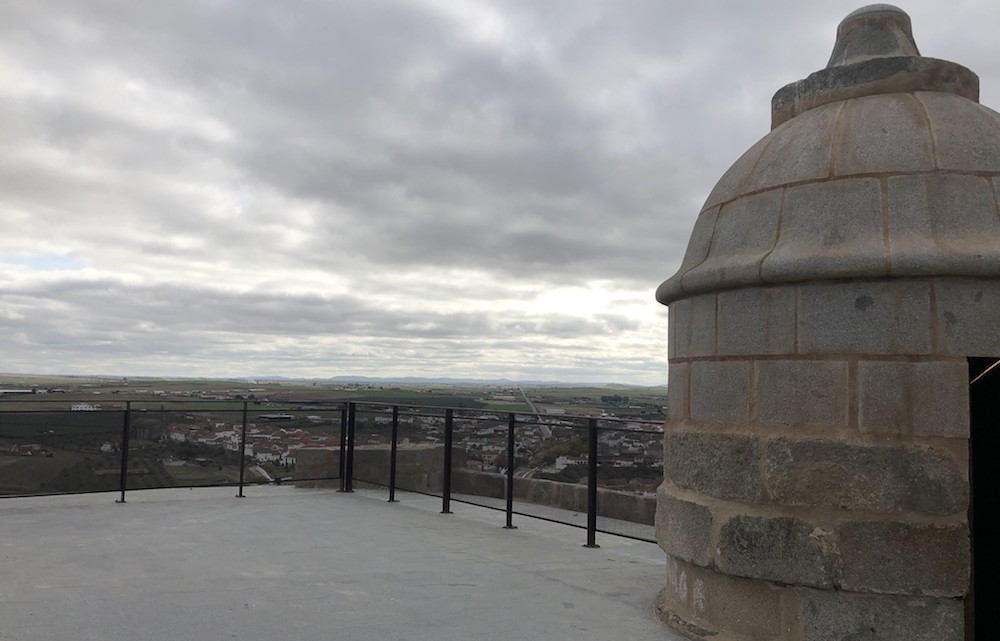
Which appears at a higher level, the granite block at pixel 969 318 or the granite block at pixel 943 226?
the granite block at pixel 943 226

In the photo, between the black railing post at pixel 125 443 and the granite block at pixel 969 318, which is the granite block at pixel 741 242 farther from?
the black railing post at pixel 125 443

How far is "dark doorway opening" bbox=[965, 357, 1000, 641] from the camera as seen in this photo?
4707 millimetres

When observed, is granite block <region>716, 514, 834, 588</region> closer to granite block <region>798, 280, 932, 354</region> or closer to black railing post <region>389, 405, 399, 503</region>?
granite block <region>798, 280, 932, 354</region>

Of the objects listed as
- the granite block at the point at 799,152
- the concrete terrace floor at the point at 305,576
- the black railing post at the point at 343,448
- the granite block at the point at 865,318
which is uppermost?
the granite block at the point at 799,152

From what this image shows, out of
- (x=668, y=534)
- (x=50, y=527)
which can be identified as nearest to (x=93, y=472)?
(x=50, y=527)

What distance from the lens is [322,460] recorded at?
10734mm

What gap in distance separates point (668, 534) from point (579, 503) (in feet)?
16.1

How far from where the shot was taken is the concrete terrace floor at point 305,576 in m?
4.50

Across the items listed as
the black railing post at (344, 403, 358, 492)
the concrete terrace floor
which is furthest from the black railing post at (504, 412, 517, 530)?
the black railing post at (344, 403, 358, 492)

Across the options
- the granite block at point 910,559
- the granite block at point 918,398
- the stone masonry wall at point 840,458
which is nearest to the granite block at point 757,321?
the stone masonry wall at point 840,458

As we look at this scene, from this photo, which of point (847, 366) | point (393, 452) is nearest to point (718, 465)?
point (847, 366)

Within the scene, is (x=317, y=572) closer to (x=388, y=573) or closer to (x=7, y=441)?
(x=388, y=573)

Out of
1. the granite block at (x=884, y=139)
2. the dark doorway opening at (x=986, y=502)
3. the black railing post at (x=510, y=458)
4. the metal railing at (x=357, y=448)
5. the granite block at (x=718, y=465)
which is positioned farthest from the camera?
the black railing post at (x=510, y=458)

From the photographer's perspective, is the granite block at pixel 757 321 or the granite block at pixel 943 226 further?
the granite block at pixel 757 321
